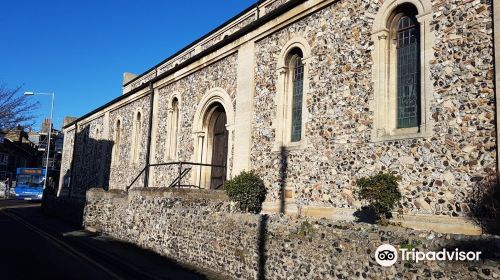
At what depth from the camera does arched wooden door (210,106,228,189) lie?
17.4 metres

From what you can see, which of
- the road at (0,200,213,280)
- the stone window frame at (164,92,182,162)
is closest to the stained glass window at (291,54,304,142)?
the road at (0,200,213,280)

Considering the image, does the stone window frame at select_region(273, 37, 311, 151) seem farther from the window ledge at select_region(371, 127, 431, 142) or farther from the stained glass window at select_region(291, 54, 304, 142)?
the window ledge at select_region(371, 127, 431, 142)

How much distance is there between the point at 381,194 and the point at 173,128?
13.3m

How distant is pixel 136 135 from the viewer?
25000 mm

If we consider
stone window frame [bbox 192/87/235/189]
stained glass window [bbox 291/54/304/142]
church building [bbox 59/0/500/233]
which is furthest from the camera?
stone window frame [bbox 192/87/235/189]

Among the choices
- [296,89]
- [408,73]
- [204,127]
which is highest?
[296,89]

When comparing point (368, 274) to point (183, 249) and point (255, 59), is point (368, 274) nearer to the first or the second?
point (183, 249)

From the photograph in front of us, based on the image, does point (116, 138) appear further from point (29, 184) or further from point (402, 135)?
point (29, 184)

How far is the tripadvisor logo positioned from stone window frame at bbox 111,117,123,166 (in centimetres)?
2284

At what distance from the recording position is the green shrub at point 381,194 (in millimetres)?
9148

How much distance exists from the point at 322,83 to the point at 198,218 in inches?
192

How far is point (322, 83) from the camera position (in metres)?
11.9

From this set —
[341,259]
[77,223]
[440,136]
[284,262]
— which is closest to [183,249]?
[284,262]

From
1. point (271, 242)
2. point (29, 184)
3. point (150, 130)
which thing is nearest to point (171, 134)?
point (150, 130)
